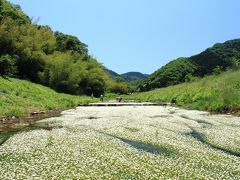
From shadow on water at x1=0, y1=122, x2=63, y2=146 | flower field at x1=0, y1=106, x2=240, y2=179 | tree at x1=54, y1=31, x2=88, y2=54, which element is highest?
tree at x1=54, y1=31, x2=88, y2=54

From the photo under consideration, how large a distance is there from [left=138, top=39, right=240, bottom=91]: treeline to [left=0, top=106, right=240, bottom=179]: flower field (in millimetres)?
127251

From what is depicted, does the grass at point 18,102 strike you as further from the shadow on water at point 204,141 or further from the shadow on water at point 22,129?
the shadow on water at point 204,141

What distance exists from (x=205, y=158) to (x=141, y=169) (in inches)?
152

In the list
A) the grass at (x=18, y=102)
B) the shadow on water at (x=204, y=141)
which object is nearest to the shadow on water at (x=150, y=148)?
the shadow on water at (x=204, y=141)

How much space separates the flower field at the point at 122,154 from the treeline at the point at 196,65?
127 metres

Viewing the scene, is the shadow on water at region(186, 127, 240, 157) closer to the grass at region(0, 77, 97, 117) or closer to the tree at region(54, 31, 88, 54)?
the grass at region(0, 77, 97, 117)

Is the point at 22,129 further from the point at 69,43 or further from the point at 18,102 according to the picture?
the point at 69,43

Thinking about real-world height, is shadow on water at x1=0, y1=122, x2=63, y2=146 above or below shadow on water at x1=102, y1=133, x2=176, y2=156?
above

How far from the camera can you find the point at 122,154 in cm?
1631

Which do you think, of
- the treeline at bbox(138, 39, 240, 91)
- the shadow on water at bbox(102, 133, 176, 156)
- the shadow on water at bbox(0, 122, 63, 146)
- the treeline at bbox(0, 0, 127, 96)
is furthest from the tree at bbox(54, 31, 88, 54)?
the shadow on water at bbox(102, 133, 176, 156)

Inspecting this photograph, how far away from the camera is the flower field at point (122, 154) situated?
13023mm

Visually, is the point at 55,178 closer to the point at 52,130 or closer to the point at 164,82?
the point at 52,130

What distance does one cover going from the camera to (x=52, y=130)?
24.3 metres

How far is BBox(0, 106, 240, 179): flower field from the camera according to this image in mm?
13023
